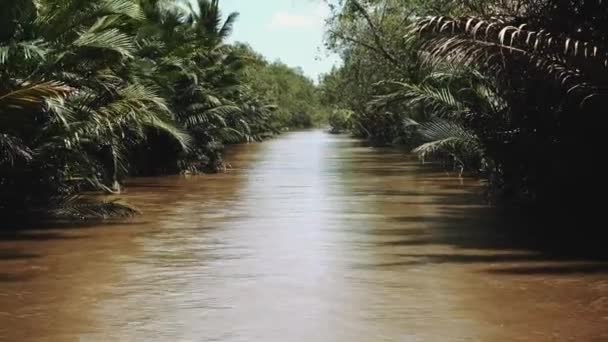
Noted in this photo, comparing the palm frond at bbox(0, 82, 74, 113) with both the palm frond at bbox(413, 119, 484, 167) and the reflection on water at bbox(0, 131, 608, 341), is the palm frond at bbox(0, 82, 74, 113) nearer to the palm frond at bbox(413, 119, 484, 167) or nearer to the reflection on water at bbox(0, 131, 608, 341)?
the reflection on water at bbox(0, 131, 608, 341)

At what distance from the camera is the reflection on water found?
21.3 ft

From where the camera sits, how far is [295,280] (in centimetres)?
845

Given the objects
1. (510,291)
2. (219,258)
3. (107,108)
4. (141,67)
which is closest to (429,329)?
(510,291)

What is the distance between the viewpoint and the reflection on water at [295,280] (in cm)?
648

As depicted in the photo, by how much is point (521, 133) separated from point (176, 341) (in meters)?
8.07

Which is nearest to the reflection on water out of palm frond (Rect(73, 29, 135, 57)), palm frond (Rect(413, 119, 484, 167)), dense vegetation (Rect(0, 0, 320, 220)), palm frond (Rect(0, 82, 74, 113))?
dense vegetation (Rect(0, 0, 320, 220))

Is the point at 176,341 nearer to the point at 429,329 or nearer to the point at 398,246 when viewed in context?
the point at 429,329

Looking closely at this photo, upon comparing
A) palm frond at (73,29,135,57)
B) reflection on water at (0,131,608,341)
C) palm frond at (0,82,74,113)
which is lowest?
reflection on water at (0,131,608,341)

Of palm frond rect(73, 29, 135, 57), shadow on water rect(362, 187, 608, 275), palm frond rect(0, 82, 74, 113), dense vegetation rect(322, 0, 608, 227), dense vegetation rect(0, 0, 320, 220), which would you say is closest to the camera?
shadow on water rect(362, 187, 608, 275)

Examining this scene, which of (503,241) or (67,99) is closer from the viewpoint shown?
(503,241)

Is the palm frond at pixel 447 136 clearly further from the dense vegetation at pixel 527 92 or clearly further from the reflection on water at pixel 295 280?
the reflection on water at pixel 295 280

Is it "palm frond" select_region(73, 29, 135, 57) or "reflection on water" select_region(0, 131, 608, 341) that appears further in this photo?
"palm frond" select_region(73, 29, 135, 57)

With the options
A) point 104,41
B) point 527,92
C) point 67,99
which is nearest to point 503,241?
point 527,92

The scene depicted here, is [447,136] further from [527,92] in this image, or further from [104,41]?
[104,41]
